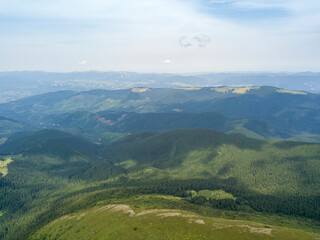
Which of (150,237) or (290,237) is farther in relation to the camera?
(150,237)

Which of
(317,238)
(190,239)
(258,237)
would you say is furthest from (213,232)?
(317,238)

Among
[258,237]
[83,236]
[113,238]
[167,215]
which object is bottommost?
[83,236]

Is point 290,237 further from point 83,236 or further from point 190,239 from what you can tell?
point 83,236

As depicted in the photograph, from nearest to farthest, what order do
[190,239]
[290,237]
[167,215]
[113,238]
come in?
[290,237] → [190,239] → [113,238] → [167,215]

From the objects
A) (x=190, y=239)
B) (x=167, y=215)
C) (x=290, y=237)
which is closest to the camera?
(x=290, y=237)

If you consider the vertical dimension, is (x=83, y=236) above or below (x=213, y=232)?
below

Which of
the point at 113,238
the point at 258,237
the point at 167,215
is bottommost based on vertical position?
the point at 113,238

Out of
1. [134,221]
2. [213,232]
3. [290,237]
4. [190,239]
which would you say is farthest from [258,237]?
[134,221]

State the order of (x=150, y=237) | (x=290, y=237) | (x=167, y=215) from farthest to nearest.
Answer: (x=167, y=215), (x=150, y=237), (x=290, y=237)

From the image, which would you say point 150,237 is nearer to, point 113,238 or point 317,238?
Result: point 113,238
